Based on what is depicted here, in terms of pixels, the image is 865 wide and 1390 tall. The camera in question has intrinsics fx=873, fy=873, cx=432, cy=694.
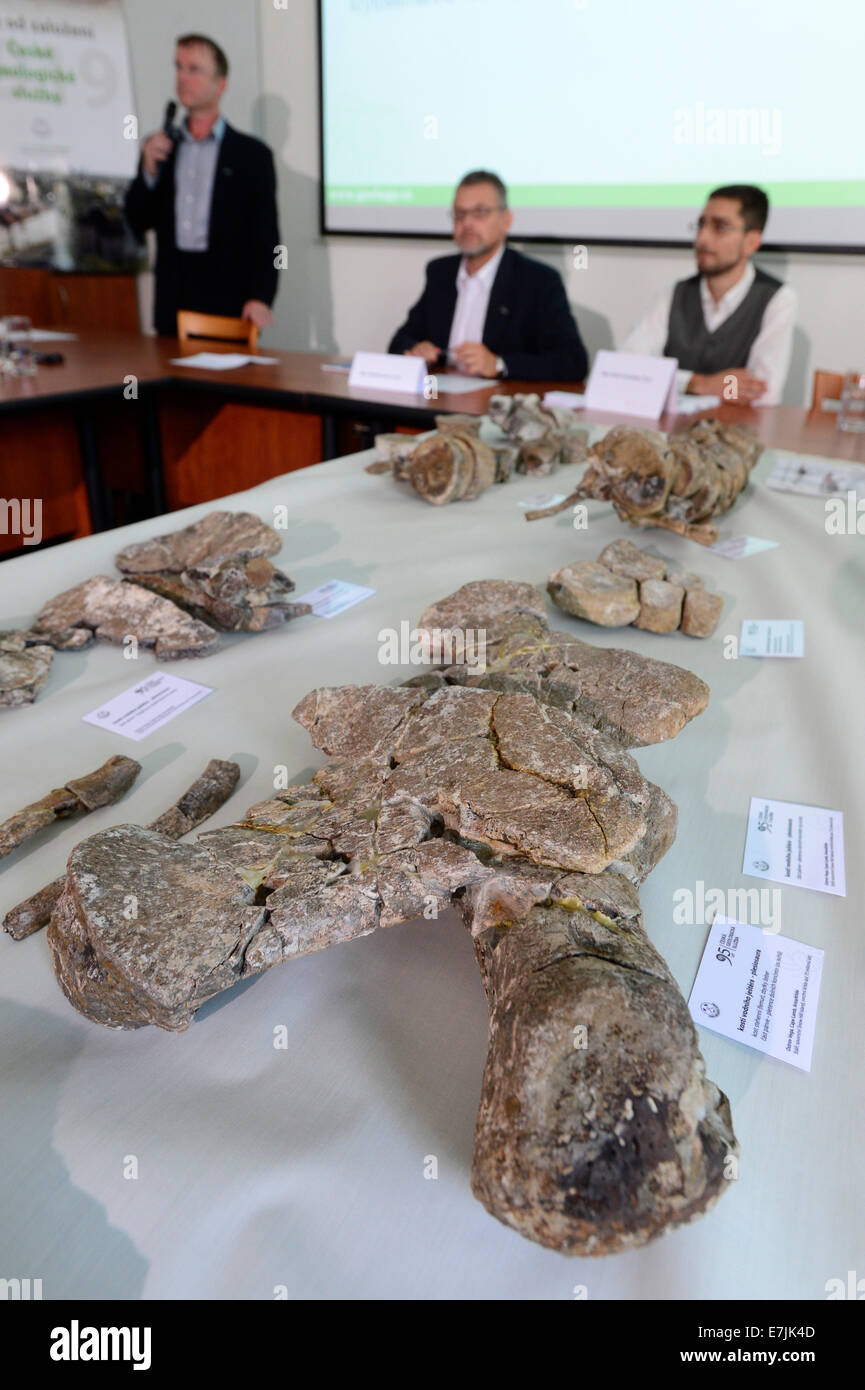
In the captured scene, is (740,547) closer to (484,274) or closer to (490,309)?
(490,309)

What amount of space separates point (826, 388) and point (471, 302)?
1553 mm

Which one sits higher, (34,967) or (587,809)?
(587,809)

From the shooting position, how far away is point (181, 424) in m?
3.47

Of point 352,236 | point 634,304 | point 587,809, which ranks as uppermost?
point 352,236

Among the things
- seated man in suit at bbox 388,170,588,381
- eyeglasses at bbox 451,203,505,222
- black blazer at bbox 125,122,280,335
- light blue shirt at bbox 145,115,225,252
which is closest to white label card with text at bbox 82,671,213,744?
seated man in suit at bbox 388,170,588,381

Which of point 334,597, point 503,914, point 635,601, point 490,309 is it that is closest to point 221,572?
point 334,597

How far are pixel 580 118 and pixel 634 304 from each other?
91 centimetres

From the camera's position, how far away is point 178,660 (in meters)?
1.41

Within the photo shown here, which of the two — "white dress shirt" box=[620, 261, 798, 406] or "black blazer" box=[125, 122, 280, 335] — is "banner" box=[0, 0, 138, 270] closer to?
"black blazer" box=[125, 122, 280, 335]

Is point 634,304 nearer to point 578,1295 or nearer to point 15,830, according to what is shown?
point 15,830

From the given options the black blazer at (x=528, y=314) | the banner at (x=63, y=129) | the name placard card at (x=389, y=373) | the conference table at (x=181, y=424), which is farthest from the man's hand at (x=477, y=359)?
the banner at (x=63, y=129)

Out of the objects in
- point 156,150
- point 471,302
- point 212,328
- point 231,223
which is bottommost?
point 212,328
